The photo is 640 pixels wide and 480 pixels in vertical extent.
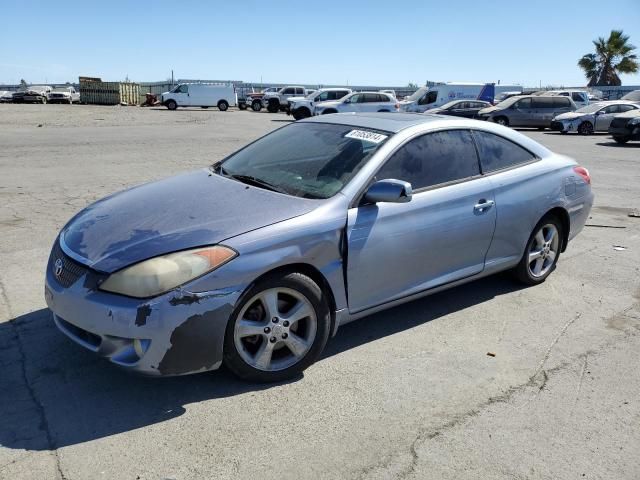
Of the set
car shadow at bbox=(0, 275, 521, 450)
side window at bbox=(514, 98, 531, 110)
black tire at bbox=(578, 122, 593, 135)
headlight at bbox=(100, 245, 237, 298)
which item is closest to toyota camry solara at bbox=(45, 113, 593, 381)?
headlight at bbox=(100, 245, 237, 298)

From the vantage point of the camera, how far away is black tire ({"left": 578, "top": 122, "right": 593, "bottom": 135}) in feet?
80.5

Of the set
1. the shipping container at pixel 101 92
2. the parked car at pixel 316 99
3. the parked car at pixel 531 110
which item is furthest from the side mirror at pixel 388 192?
the shipping container at pixel 101 92

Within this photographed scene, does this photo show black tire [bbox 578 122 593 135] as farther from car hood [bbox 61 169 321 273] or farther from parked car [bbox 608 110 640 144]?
car hood [bbox 61 169 321 273]

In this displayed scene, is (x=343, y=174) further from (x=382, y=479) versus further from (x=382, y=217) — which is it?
(x=382, y=479)

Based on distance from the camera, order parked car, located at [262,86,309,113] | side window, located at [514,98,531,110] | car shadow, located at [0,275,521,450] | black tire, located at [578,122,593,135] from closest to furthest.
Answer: car shadow, located at [0,275,521,450] → black tire, located at [578,122,593,135] → side window, located at [514,98,531,110] → parked car, located at [262,86,309,113]

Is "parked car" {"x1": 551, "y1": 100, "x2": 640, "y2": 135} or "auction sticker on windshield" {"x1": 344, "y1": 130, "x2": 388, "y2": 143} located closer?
"auction sticker on windshield" {"x1": 344, "y1": 130, "x2": 388, "y2": 143}

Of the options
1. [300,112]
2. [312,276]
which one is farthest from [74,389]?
[300,112]

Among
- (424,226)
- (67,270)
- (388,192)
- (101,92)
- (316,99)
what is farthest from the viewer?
(101,92)

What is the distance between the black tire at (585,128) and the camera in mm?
24552

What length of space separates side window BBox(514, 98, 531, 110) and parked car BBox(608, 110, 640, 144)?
716 cm

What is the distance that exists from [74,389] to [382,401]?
5.78 ft

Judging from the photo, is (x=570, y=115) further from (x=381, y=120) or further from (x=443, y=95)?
(x=381, y=120)

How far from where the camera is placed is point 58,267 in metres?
3.35

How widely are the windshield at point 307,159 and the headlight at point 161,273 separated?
2.98 ft
